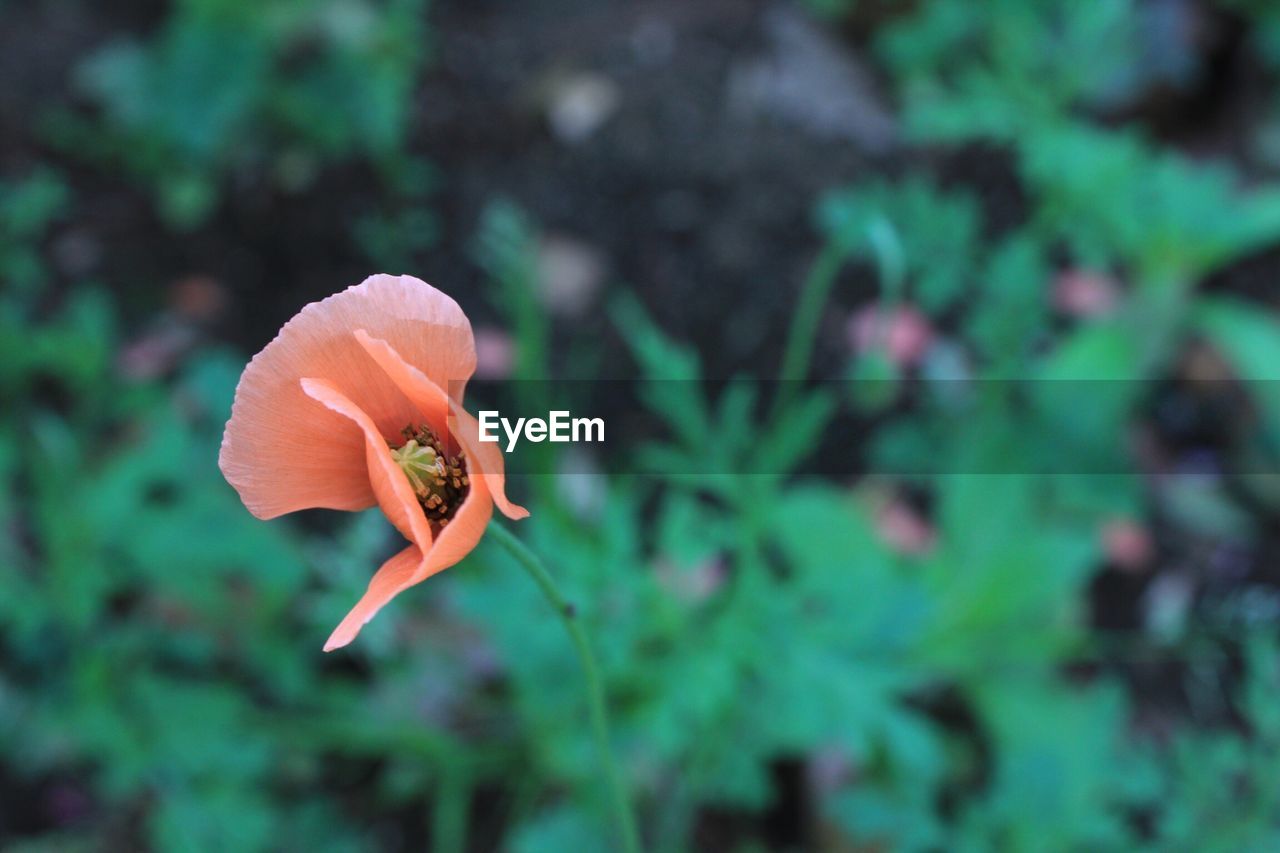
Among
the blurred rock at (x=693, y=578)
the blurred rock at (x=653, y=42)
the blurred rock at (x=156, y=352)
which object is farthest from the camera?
the blurred rock at (x=653, y=42)

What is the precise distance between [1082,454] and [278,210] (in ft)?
6.23

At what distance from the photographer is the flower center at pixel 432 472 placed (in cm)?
63

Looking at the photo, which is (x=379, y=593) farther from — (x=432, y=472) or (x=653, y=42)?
(x=653, y=42)

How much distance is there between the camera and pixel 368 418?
0.58 meters

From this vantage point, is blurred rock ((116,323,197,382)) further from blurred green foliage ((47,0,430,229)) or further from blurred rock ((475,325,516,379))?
blurred rock ((475,325,516,379))

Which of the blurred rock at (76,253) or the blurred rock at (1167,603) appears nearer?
the blurred rock at (1167,603)

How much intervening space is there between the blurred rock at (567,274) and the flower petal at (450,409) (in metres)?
1.83

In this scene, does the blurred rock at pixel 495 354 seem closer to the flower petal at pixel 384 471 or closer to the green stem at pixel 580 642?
the green stem at pixel 580 642

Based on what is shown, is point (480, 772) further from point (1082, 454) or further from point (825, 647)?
point (1082, 454)

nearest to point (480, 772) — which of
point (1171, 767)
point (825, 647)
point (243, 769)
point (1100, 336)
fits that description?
point (243, 769)

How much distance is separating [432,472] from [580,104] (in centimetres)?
224

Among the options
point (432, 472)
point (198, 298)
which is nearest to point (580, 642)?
point (432, 472)

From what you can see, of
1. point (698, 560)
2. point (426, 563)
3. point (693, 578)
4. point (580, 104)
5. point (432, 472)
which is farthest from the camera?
point (580, 104)

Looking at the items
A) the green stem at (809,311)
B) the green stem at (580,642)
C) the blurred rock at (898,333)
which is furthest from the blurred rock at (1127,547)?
the green stem at (580,642)
